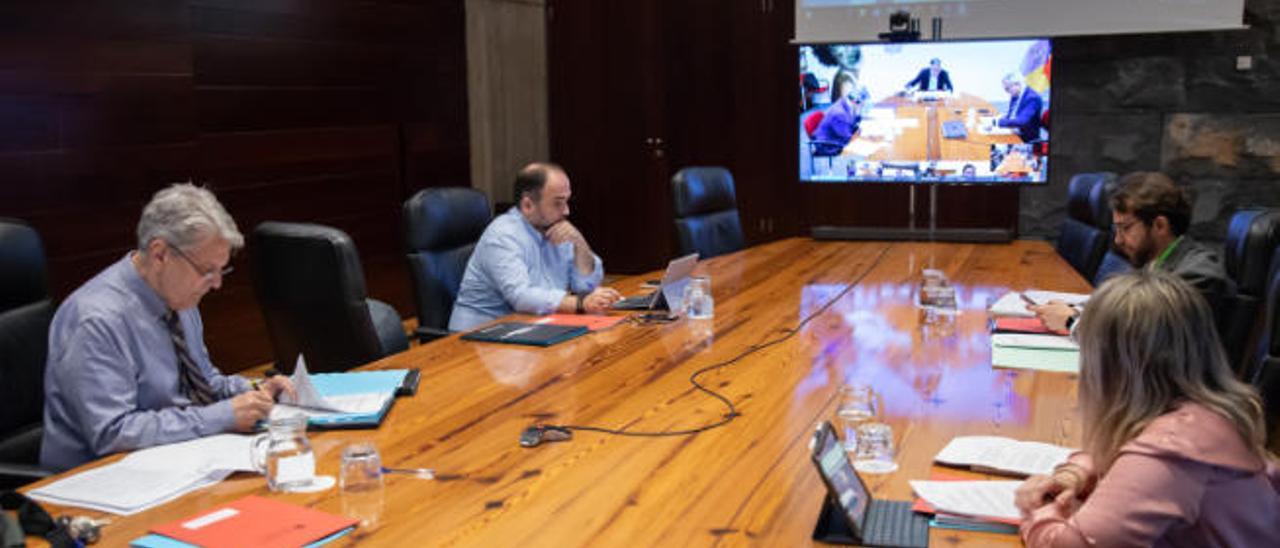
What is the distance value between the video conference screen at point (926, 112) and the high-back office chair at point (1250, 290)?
179 centimetres

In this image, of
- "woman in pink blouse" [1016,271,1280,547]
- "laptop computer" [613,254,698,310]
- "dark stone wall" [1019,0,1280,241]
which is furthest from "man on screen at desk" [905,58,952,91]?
"woman in pink blouse" [1016,271,1280,547]

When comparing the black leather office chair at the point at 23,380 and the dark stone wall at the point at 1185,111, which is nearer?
the black leather office chair at the point at 23,380

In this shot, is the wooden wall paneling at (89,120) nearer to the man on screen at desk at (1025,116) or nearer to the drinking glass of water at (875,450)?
the drinking glass of water at (875,450)

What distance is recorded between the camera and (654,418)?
2336 millimetres

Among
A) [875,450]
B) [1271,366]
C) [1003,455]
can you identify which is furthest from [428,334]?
[1271,366]

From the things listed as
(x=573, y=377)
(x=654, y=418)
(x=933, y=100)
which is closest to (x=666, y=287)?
(x=573, y=377)

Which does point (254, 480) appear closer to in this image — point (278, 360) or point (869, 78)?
point (278, 360)

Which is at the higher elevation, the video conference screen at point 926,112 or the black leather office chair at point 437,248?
the video conference screen at point 926,112

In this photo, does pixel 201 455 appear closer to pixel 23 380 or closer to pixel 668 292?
pixel 23 380

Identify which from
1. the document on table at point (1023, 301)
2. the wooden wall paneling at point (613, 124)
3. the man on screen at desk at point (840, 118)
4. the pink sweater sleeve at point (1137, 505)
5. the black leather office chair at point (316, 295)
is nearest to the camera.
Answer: the pink sweater sleeve at point (1137, 505)

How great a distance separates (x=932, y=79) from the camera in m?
5.51

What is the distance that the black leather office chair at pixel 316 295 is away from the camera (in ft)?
9.95

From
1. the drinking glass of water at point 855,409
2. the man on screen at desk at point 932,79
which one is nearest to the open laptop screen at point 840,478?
the drinking glass of water at point 855,409

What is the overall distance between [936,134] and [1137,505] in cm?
402
